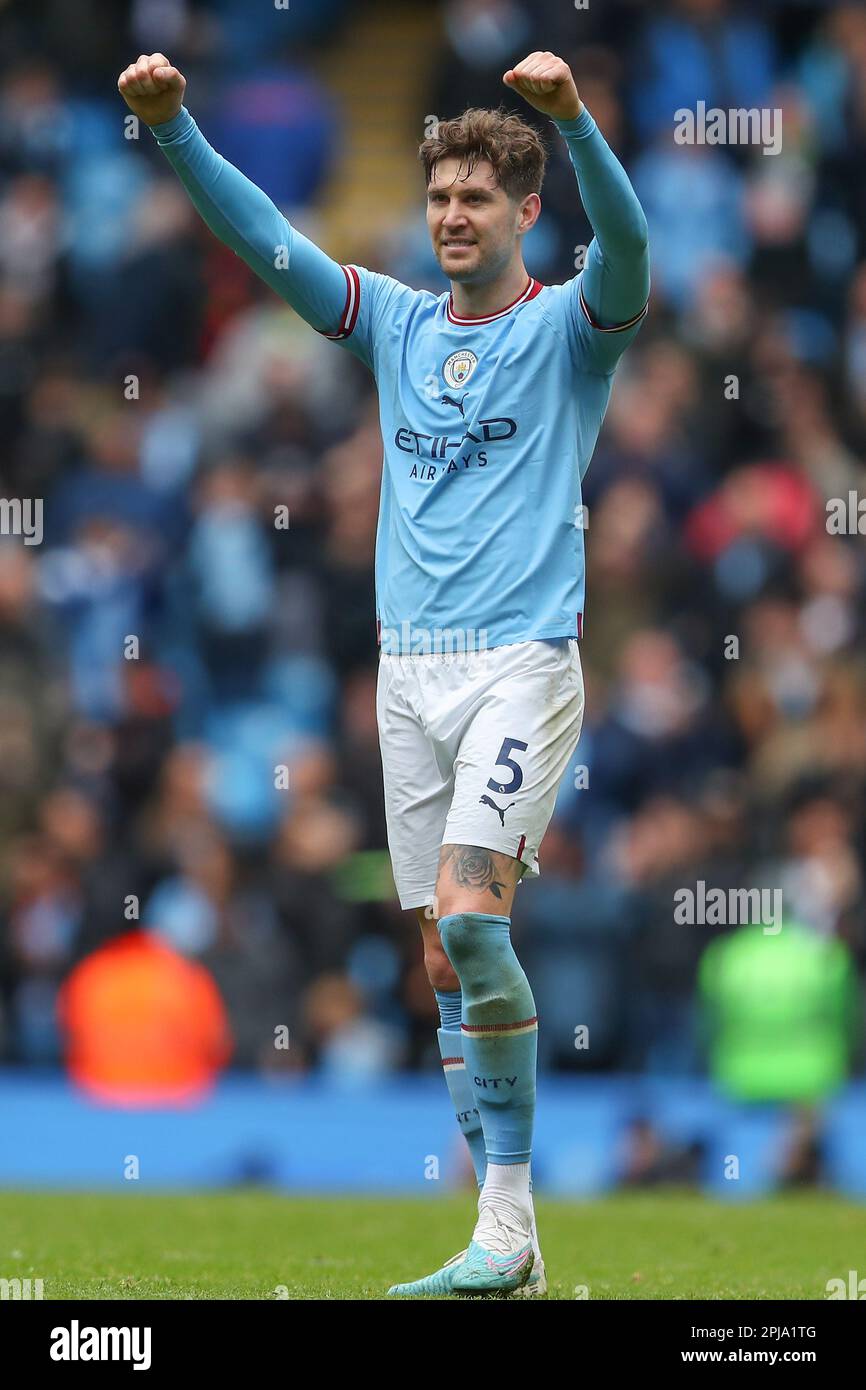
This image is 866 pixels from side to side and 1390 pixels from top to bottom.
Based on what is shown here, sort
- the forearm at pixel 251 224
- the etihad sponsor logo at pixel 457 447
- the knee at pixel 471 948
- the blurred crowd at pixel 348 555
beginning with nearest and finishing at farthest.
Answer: the knee at pixel 471 948, the etihad sponsor logo at pixel 457 447, the forearm at pixel 251 224, the blurred crowd at pixel 348 555

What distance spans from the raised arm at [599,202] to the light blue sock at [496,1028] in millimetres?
1778

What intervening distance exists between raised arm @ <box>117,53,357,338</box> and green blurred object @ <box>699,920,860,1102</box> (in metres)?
6.30

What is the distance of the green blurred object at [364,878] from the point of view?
43.5ft

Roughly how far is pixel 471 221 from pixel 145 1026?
7.07 meters

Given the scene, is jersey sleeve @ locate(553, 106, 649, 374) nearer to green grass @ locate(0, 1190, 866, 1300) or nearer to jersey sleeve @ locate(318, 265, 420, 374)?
jersey sleeve @ locate(318, 265, 420, 374)

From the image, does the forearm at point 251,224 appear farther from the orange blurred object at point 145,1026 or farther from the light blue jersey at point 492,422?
the orange blurred object at point 145,1026

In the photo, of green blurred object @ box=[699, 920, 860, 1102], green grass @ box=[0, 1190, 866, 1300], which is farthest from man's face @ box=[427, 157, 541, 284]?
green blurred object @ box=[699, 920, 860, 1102]

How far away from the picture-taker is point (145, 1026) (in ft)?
42.0

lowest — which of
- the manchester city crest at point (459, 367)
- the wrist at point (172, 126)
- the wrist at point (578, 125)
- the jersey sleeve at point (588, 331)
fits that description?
the manchester city crest at point (459, 367)

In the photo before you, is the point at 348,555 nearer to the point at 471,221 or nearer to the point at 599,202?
the point at 471,221

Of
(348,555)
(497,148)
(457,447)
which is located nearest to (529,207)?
(497,148)

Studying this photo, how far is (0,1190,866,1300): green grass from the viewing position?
6.89 meters

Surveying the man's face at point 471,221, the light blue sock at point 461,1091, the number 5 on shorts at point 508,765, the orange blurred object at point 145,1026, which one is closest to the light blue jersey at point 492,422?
the man's face at point 471,221

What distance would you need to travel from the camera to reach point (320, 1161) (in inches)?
479
